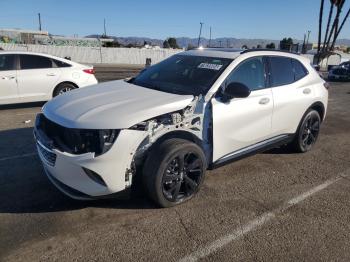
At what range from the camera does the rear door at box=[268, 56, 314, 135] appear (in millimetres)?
5133

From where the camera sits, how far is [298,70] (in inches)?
225

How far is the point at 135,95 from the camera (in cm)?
420

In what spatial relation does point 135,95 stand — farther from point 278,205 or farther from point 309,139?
point 309,139

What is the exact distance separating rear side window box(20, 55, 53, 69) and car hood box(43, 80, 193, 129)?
5176 mm

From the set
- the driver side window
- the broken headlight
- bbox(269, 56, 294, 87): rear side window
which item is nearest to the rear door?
bbox(269, 56, 294, 87): rear side window

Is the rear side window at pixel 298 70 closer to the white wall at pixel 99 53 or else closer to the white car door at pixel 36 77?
the white car door at pixel 36 77

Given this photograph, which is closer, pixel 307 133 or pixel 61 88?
pixel 307 133

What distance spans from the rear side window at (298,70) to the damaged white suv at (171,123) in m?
0.05

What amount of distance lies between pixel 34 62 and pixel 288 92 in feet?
21.7

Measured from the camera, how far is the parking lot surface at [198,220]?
10.5 feet

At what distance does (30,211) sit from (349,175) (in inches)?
171

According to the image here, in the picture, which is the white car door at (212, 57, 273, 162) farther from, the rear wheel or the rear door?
the rear wheel

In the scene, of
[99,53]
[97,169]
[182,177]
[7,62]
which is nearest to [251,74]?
[182,177]

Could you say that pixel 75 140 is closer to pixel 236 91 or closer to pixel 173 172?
pixel 173 172
